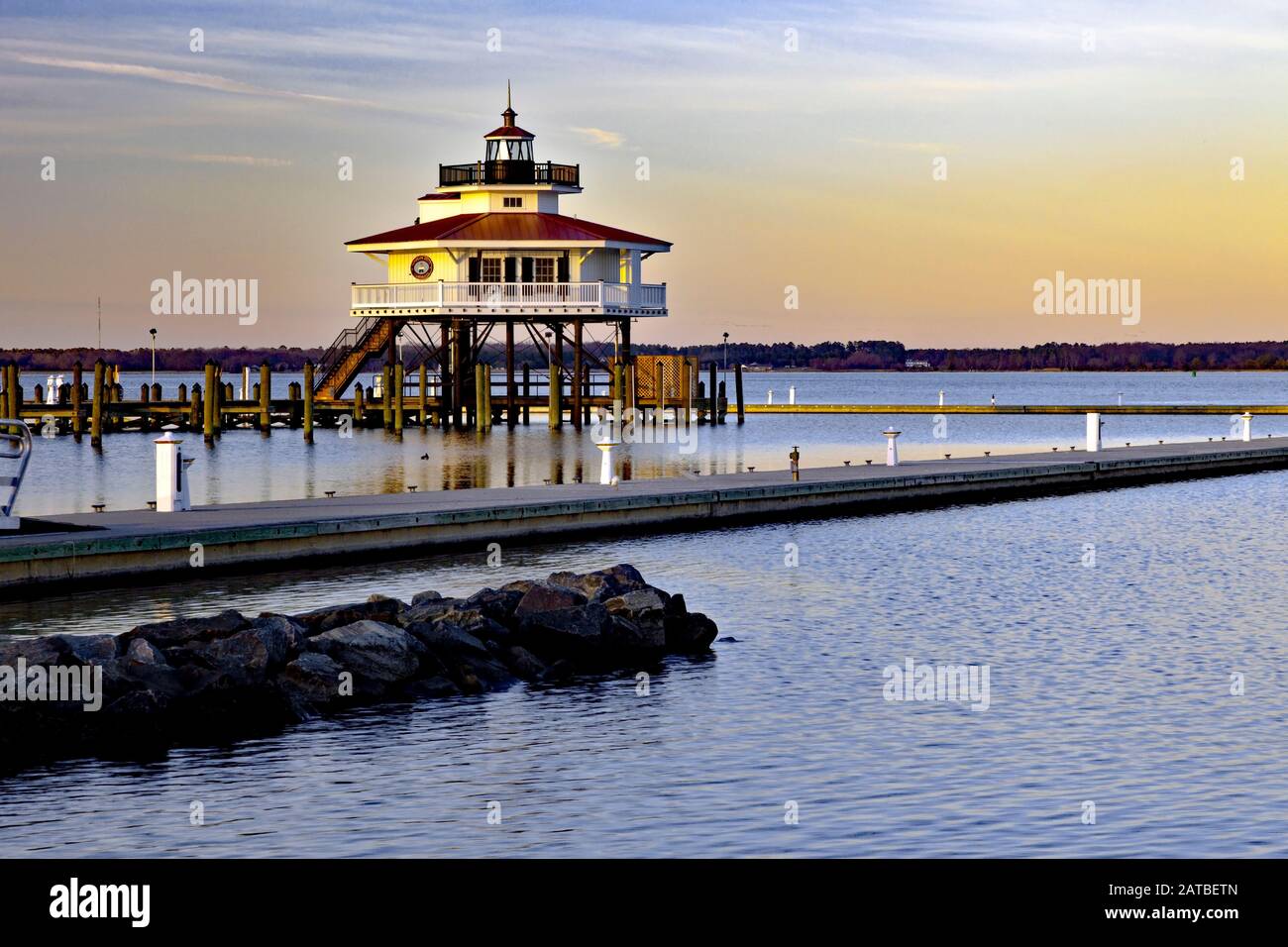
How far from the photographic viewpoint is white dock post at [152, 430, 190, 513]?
26.6m

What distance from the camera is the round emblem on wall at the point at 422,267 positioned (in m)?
69.2

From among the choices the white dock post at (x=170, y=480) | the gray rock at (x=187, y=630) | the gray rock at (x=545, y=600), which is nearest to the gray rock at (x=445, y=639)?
the gray rock at (x=545, y=600)

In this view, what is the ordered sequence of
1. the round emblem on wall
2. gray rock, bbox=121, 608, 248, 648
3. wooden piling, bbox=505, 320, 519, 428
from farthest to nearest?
wooden piling, bbox=505, 320, 519, 428, the round emblem on wall, gray rock, bbox=121, 608, 248, 648

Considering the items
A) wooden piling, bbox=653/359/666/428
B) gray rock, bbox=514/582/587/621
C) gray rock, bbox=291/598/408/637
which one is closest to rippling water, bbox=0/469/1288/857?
gray rock, bbox=514/582/587/621

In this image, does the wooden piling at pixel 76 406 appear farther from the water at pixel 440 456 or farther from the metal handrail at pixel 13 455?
the metal handrail at pixel 13 455

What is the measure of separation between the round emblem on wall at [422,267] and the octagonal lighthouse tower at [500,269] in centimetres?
4

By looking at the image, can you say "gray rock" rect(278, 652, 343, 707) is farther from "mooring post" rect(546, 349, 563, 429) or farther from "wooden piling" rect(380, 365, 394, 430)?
"wooden piling" rect(380, 365, 394, 430)

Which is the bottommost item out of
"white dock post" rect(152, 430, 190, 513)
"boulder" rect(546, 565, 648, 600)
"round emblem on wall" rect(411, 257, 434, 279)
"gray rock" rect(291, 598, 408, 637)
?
"gray rock" rect(291, 598, 408, 637)

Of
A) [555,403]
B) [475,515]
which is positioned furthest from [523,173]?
[475,515]

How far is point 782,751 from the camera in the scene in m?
15.1

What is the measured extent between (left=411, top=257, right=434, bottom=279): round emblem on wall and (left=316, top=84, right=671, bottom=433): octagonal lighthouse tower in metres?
0.04
